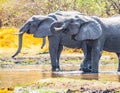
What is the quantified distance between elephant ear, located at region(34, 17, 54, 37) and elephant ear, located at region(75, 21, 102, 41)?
242 centimetres

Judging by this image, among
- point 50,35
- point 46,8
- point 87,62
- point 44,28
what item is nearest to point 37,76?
point 87,62

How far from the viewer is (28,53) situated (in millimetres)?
31094

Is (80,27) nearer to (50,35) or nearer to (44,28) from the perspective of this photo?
(50,35)

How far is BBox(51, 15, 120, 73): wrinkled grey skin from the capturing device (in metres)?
17.5

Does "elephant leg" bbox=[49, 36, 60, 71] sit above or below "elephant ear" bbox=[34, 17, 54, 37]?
below

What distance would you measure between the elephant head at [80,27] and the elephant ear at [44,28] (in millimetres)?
2374

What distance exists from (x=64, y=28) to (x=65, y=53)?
1306cm

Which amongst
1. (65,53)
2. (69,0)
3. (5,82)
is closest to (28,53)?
(65,53)

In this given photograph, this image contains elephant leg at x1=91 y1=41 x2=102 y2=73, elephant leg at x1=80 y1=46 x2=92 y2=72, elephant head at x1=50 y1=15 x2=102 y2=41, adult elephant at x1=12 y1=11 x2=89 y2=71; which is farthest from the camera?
adult elephant at x1=12 y1=11 x2=89 y2=71

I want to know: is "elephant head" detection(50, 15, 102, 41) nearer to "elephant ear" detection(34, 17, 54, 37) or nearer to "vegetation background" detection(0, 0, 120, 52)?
"elephant ear" detection(34, 17, 54, 37)

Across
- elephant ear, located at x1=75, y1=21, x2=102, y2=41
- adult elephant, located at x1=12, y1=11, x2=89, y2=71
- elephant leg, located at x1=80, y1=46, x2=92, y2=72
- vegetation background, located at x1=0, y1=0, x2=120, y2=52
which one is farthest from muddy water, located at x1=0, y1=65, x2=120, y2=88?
vegetation background, located at x1=0, y1=0, x2=120, y2=52

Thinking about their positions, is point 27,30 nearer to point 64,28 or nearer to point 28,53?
point 64,28

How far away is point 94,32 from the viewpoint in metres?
17.6

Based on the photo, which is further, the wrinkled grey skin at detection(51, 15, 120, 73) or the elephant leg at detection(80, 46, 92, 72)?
the elephant leg at detection(80, 46, 92, 72)
